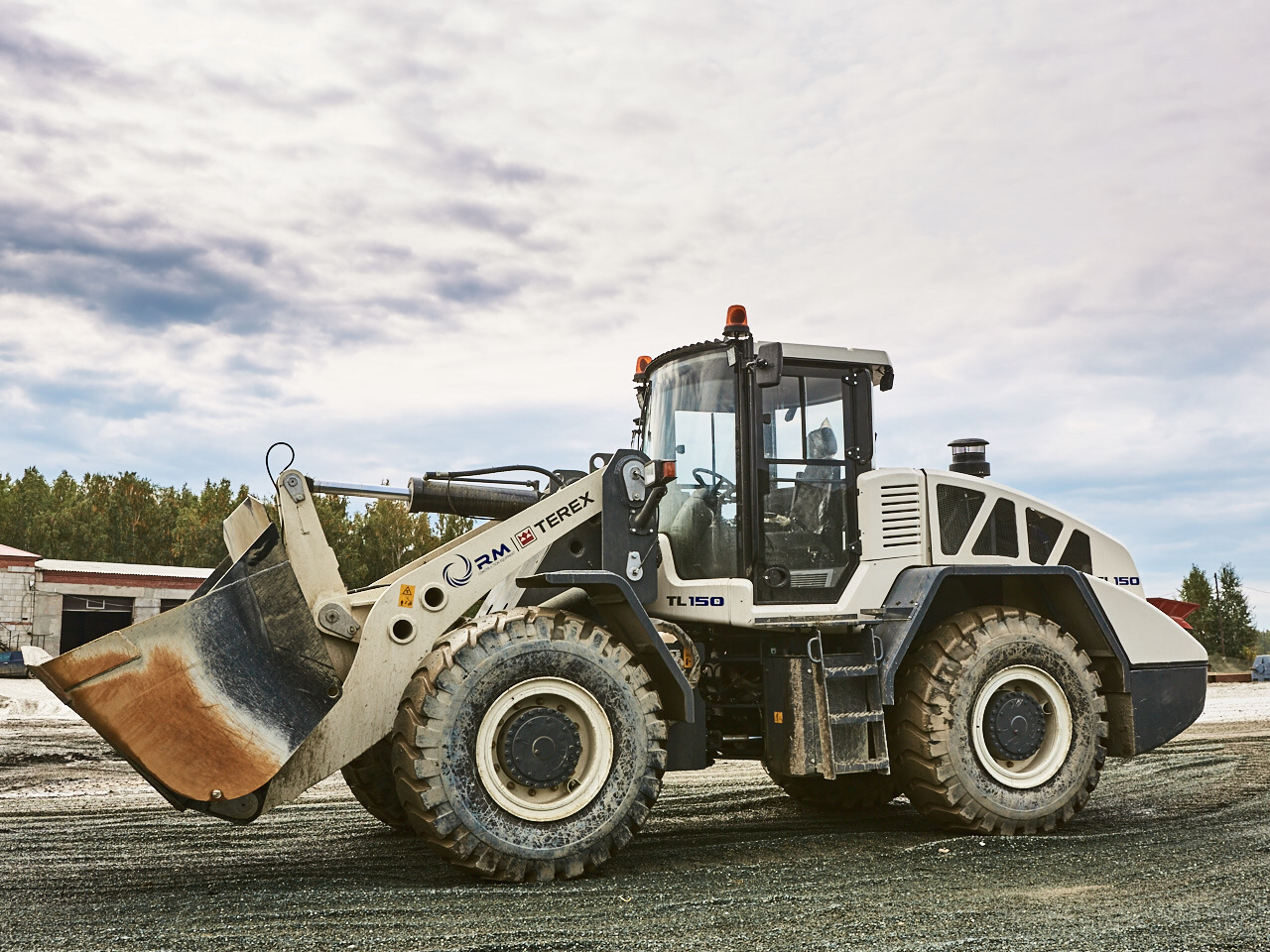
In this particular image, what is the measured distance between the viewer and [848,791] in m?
8.94

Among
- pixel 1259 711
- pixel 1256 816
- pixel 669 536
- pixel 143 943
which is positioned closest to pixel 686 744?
pixel 669 536

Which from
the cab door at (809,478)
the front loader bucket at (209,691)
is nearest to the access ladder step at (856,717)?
the cab door at (809,478)

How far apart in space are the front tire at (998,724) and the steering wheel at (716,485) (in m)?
1.75

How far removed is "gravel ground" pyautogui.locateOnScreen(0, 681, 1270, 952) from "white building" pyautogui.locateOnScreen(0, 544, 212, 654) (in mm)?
27927

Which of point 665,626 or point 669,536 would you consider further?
point 669,536

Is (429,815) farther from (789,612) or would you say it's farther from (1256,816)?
(1256,816)

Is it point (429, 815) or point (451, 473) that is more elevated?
point (451, 473)

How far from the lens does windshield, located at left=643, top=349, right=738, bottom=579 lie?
7.46 metres

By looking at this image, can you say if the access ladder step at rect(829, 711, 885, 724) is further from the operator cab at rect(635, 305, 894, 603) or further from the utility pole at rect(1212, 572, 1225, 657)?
the utility pole at rect(1212, 572, 1225, 657)

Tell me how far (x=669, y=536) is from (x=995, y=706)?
252 cm

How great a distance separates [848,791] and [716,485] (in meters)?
3.05

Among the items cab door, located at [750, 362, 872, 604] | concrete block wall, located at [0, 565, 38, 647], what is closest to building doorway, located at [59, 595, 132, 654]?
concrete block wall, located at [0, 565, 38, 647]

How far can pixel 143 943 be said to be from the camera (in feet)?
16.0

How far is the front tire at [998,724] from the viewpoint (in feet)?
24.5
